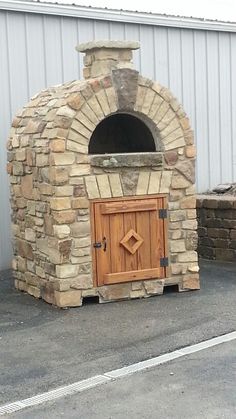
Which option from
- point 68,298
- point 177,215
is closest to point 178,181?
point 177,215

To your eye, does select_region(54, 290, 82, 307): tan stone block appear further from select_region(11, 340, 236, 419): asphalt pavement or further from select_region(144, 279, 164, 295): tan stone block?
select_region(11, 340, 236, 419): asphalt pavement

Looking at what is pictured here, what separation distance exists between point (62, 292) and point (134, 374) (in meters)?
2.29

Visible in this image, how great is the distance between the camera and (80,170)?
783cm

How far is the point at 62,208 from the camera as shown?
7758 millimetres

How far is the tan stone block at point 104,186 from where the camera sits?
795 cm

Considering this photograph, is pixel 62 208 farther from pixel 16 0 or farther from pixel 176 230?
pixel 16 0

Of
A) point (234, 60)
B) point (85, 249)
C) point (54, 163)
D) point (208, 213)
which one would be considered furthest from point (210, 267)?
point (234, 60)

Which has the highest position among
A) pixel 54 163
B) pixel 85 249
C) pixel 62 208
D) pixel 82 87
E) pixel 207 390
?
pixel 82 87

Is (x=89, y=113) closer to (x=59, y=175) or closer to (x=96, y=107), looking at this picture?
(x=96, y=107)

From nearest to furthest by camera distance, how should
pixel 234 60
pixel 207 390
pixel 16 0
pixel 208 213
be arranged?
pixel 207 390
pixel 16 0
pixel 208 213
pixel 234 60

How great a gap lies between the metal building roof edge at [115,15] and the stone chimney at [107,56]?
7.41 ft

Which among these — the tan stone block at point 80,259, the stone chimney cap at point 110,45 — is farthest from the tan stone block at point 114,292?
the stone chimney cap at point 110,45

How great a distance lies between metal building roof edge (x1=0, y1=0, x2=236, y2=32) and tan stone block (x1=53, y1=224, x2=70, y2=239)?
3.75 metres

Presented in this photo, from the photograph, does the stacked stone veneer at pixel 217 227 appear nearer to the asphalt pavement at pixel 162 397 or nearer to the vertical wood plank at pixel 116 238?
the vertical wood plank at pixel 116 238
